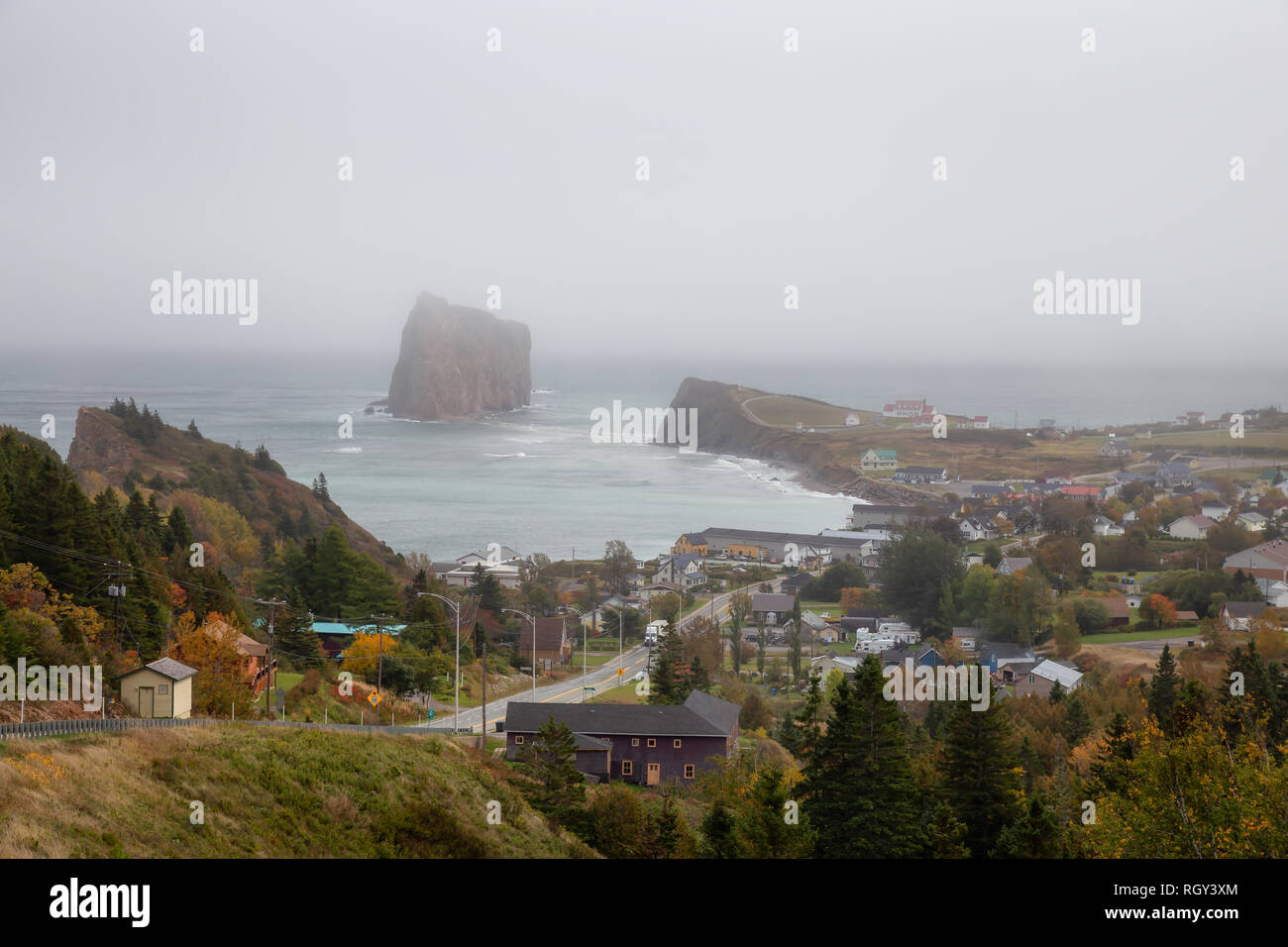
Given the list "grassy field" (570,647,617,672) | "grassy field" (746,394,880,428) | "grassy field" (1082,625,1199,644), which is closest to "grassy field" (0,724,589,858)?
"grassy field" (570,647,617,672)

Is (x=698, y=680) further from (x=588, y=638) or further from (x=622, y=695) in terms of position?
(x=588, y=638)

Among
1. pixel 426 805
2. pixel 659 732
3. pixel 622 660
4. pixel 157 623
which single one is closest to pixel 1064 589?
pixel 622 660

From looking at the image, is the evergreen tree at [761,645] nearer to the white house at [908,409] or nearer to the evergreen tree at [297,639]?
the evergreen tree at [297,639]

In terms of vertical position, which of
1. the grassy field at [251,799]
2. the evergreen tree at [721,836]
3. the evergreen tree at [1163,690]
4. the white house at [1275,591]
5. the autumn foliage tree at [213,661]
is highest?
the grassy field at [251,799]

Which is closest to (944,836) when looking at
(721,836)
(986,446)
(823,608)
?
(721,836)

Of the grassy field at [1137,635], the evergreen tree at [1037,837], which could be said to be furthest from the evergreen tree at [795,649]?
the evergreen tree at [1037,837]

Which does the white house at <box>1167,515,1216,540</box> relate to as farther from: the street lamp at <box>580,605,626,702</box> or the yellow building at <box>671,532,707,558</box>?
the street lamp at <box>580,605,626,702</box>
